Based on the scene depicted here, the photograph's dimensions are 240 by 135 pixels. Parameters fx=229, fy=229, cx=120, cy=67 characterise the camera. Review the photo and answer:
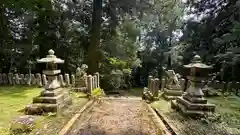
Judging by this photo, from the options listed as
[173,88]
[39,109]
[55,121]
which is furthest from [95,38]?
[55,121]

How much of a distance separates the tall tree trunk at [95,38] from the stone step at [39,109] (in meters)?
7.97

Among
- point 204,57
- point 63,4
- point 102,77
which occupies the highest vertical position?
point 63,4

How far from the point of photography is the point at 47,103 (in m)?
5.92

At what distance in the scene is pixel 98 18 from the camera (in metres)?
13.8

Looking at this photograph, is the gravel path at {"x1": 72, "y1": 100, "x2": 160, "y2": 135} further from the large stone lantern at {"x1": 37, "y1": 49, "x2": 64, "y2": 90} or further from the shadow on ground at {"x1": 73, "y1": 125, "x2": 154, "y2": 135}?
the large stone lantern at {"x1": 37, "y1": 49, "x2": 64, "y2": 90}

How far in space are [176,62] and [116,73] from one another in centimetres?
678

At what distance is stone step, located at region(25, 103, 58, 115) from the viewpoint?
5645mm

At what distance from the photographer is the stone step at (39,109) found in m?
5.64

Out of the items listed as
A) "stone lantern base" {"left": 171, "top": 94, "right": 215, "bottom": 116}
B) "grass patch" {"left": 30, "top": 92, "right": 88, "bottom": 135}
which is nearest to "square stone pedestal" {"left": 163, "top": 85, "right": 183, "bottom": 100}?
"stone lantern base" {"left": 171, "top": 94, "right": 215, "bottom": 116}

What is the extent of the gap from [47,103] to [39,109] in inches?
11.9

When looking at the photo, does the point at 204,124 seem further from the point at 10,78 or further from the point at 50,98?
the point at 10,78

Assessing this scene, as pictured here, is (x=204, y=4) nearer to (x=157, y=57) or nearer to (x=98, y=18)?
(x=98, y=18)

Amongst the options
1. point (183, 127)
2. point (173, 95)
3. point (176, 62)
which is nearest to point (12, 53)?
point (173, 95)

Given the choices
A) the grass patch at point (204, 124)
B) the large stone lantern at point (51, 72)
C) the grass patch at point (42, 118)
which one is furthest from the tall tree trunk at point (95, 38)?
the grass patch at point (204, 124)
